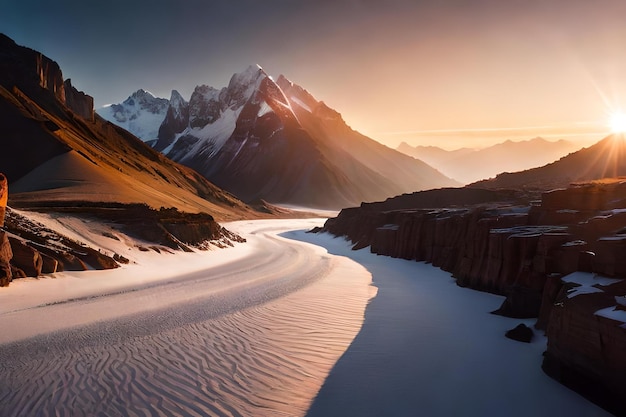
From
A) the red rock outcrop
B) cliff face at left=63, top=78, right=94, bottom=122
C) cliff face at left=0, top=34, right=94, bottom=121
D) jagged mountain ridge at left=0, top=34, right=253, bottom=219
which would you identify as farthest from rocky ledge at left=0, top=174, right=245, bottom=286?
cliff face at left=63, top=78, right=94, bottom=122

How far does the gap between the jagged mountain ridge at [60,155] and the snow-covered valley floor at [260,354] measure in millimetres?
30217

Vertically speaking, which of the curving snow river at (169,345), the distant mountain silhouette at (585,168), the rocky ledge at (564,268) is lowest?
the curving snow river at (169,345)

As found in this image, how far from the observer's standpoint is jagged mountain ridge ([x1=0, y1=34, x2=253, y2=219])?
151ft

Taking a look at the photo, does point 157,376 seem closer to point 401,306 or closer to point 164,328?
point 164,328

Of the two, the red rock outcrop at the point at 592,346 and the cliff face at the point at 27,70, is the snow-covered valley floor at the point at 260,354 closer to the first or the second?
the red rock outcrop at the point at 592,346

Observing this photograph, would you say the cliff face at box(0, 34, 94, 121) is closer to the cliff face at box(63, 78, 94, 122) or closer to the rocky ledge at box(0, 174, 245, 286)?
the cliff face at box(63, 78, 94, 122)

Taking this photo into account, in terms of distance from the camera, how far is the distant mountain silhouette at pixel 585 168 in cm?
4097

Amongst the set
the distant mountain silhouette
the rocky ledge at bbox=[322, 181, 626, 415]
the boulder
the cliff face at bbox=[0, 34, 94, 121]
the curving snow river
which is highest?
the cliff face at bbox=[0, 34, 94, 121]

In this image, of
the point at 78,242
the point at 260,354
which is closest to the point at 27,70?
the point at 78,242

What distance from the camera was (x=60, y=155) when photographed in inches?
2143

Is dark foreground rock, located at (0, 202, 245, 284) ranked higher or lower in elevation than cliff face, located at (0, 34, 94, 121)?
lower

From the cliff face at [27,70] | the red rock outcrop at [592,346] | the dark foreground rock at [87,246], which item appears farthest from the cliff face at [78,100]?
the red rock outcrop at [592,346]

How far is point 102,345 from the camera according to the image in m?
9.95

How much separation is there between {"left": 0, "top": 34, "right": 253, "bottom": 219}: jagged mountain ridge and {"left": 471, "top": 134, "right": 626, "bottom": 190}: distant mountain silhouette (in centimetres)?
4839
